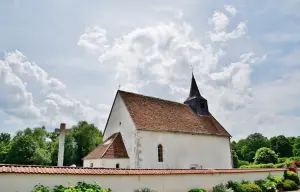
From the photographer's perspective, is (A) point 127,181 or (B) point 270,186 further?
(B) point 270,186

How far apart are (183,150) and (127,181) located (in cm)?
1318

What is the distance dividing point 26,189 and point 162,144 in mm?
15256

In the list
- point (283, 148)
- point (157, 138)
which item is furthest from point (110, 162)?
point (283, 148)

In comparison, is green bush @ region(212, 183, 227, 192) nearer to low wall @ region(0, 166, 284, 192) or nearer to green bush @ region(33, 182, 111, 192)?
low wall @ region(0, 166, 284, 192)

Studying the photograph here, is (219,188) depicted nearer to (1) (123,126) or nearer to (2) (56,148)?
(1) (123,126)

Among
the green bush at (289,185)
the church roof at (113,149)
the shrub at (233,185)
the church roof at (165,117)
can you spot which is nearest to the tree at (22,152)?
the church roof at (113,149)

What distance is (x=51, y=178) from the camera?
38.9ft

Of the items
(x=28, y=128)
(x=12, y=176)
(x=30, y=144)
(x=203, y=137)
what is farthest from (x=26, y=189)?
(x=28, y=128)

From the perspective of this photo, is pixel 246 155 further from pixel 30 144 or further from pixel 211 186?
pixel 211 186

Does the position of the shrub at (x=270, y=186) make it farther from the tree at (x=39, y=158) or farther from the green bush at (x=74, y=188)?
the tree at (x=39, y=158)

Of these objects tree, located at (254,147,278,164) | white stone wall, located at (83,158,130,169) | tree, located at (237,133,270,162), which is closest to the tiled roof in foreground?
white stone wall, located at (83,158,130,169)

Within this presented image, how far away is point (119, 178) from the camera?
1380cm

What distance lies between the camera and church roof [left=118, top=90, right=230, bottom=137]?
990 inches

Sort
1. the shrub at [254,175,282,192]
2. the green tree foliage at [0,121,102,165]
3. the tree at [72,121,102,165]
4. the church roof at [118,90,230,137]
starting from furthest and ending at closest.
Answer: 1. the tree at [72,121,102,165]
2. the green tree foliage at [0,121,102,165]
3. the church roof at [118,90,230,137]
4. the shrub at [254,175,282,192]
